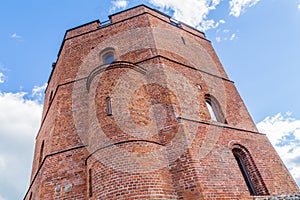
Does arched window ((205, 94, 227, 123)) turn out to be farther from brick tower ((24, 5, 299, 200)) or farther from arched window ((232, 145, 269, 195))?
arched window ((232, 145, 269, 195))

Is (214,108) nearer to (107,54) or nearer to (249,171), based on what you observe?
(249,171)

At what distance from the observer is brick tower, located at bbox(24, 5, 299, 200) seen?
5.76 metres

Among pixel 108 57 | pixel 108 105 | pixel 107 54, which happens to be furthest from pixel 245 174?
pixel 107 54

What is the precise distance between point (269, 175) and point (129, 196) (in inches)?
194

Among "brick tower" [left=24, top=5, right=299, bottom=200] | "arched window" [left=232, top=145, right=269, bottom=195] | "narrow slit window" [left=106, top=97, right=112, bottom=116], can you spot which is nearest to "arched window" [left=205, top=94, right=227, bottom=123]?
"brick tower" [left=24, top=5, right=299, bottom=200]

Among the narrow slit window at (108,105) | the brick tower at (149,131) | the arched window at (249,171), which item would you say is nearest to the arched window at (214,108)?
the brick tower at (149,131)

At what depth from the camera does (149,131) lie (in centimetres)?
667

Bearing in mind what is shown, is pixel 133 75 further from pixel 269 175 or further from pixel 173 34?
pixel 269 175

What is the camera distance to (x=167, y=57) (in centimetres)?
917

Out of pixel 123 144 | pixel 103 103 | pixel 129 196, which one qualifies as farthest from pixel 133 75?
pixel 129 196

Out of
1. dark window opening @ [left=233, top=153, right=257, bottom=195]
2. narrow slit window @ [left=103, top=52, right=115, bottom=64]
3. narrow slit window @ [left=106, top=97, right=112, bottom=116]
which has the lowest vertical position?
dark window opening @ [left=233, top=153, right=257, bottom=195]

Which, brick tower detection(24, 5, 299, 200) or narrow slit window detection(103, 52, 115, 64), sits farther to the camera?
narrow slit window detection(103, 52, 115, 64)

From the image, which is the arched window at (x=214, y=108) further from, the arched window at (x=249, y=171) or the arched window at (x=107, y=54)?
the arched window at (x=107, y=54)

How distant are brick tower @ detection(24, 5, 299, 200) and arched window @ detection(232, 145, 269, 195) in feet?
0.10
